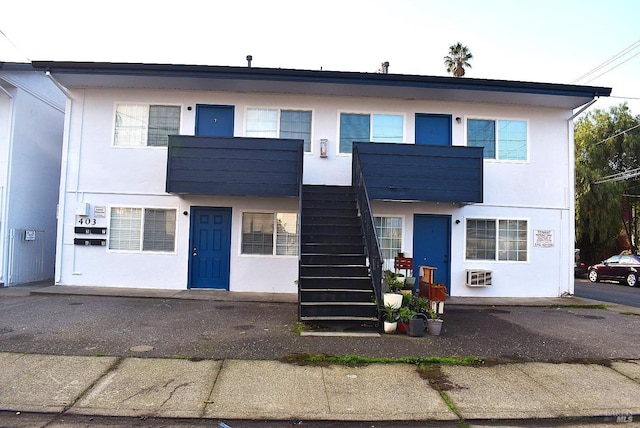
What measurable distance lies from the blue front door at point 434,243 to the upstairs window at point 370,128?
7.66 ft

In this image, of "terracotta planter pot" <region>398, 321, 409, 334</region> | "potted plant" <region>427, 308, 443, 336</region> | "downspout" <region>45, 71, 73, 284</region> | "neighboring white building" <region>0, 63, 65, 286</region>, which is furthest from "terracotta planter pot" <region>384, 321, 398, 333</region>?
"neighboring white building" <region>0, 63, 65, 286</region>

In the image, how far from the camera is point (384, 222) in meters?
11.8

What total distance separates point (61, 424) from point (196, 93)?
928cm

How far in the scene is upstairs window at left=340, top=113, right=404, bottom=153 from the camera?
11789 millimetres

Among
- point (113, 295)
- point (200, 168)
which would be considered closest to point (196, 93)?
point (200, 168)

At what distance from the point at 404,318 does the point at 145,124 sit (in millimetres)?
8558

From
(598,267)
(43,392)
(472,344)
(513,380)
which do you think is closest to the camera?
(43,392)

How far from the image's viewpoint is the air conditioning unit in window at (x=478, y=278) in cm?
1157

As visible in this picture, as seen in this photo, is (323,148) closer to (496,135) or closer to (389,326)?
(496,135)

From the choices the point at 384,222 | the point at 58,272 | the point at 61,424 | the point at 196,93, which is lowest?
the point at 61,424

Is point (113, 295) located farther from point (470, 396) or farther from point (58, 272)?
point (470, 396)

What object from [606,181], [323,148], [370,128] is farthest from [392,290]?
[606,181]

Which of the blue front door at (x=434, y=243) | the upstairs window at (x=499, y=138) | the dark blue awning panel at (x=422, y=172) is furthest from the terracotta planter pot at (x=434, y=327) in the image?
the upstairs window at (x=499, y=138)

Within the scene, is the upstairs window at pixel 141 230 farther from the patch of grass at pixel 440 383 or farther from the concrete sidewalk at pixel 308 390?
the patch of grass at pixel 440 383
